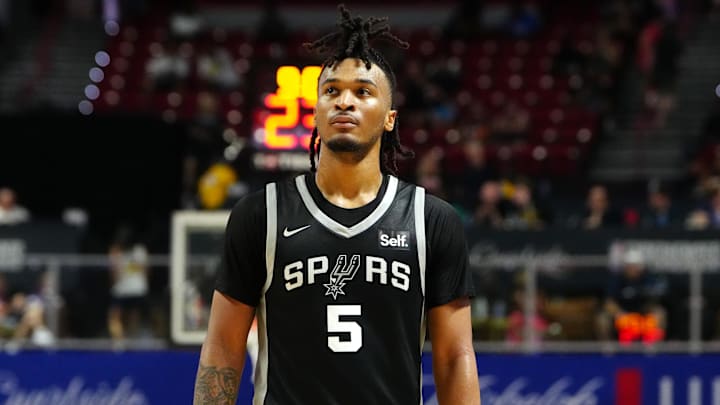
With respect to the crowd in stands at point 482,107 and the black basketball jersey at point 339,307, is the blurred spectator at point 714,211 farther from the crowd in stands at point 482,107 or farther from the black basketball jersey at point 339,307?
the black basketball jersey at point 339,307

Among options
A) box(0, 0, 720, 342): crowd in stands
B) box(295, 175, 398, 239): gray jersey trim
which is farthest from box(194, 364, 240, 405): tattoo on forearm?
box(0, 0, 720, 342): crowd in stands

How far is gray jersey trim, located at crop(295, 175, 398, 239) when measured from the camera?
375 centimetres

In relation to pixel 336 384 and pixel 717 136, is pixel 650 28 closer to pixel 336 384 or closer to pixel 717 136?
pixel 717 136

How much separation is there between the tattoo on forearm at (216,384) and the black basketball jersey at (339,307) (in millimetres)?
77

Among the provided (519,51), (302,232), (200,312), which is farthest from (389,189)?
(519,51)

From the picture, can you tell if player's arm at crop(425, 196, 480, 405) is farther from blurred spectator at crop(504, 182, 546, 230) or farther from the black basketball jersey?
blurred spectator at crop(504, 182, 546, 230)

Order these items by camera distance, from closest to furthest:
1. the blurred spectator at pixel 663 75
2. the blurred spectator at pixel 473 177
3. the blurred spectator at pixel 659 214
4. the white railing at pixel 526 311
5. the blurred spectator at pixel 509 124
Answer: the white railing at pixel 526 311, the blurred spectator at pixel 659 214, the blurred spectator at pixel 473 177, the blurred spectator at pixel 509 124, the blurred spectator at pixel 663 75

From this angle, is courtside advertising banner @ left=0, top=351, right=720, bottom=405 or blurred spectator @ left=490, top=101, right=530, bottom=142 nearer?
courtside advertising banner @ left=0, top=351, right=720, bottom=405

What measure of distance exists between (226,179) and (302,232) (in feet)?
31.4

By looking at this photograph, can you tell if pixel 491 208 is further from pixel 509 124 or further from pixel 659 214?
pixel 509 124

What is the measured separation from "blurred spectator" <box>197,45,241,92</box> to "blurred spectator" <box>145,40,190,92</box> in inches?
9.9

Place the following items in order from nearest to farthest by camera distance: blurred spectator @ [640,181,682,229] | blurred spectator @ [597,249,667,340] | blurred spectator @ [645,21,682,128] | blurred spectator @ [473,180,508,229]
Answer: blurred spectator @ [597,249,667,340] < blurred spectator @ [473,180,508,229] < blurred spectator @ [640,181,682,229] < blurred spectator @ [645,21,682,128]

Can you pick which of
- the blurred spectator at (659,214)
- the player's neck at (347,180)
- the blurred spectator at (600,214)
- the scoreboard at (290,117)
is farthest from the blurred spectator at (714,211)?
the player's neck at (347,180)

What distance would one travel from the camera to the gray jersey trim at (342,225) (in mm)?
3752
